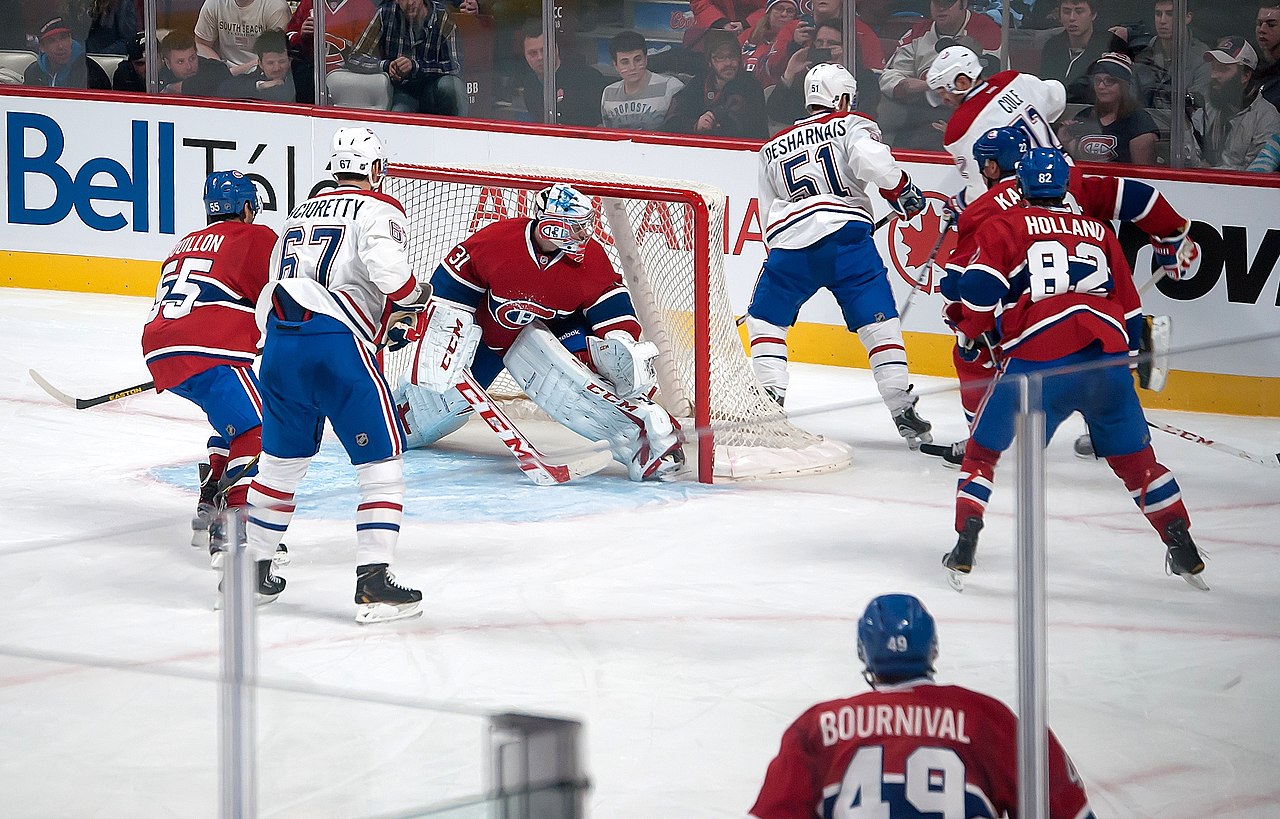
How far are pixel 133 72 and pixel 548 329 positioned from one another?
3817mm

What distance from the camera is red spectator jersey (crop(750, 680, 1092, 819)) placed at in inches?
87.7

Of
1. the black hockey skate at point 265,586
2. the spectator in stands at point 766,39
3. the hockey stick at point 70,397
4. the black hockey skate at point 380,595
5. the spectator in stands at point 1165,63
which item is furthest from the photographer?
the spectator in stands at point 766,39

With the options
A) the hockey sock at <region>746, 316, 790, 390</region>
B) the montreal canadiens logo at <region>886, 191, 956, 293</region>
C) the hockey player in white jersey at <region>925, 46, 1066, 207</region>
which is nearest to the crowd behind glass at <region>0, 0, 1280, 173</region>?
the montreal canadiens logo at <region>886, 191, 956, 293</region>

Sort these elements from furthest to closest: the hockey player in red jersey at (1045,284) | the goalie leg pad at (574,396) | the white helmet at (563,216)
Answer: the goalie leg pad at (574,396), the white helmet at (563,216), the hockey player in red jersey at (1045,284)

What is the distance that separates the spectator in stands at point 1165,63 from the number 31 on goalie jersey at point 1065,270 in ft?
7.81

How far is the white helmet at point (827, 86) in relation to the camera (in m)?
5.83

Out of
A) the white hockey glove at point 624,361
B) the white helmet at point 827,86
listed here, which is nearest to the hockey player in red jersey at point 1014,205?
the white helmet at point 827,86

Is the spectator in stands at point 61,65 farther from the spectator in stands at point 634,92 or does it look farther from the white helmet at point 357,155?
the white helmet at point 357,155

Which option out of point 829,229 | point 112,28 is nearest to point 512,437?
point 829,229

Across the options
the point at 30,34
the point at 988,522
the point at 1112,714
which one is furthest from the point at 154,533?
the point at 30,34

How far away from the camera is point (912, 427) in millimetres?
3127

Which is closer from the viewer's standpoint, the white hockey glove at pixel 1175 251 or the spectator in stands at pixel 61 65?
the white hockey glove at pixel 1175 251

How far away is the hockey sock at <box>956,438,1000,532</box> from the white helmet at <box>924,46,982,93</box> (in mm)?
3467

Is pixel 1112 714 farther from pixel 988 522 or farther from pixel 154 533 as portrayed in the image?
pixel 154 533
